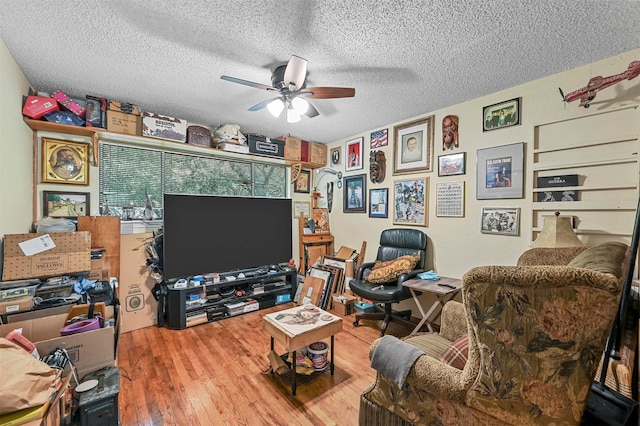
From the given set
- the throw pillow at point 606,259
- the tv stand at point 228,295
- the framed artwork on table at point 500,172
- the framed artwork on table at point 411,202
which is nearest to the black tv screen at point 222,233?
the tv stand at point 228,295

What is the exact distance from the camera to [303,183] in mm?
4500

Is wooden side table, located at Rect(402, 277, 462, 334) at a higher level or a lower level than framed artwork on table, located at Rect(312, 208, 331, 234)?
lower

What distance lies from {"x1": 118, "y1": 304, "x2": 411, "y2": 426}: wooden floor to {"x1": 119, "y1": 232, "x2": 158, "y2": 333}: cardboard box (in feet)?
0.46

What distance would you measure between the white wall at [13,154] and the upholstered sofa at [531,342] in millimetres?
3016

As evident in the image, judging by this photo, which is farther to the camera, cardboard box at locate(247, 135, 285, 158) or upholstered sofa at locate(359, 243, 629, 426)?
cardboard box at locate(247, 135, 285, 158)

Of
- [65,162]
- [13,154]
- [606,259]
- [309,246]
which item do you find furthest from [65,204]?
[606,259]

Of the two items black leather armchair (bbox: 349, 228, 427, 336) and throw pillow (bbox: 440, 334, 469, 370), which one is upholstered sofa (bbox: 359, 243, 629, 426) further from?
black leather armchair (bbox: 349, 228, 427, 336)

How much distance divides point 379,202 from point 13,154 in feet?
12.1

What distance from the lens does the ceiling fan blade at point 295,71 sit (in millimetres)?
1789

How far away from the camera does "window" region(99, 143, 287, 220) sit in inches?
118

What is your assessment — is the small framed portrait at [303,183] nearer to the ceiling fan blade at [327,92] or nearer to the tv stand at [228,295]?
the tv stand at [228,295]

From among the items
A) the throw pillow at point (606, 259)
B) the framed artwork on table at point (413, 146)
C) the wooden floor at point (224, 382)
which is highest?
the framed artwork on table at point (413, 146)

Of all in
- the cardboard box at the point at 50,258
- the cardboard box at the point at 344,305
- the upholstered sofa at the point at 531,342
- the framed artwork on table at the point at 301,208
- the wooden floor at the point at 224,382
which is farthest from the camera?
the framed artwork on table at the point at 301,208

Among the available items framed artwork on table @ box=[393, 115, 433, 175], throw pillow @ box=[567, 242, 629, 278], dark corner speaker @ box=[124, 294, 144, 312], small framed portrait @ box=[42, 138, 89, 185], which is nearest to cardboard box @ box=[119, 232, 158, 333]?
dark corner speaker @ box=[124, 294, 144, 312]
